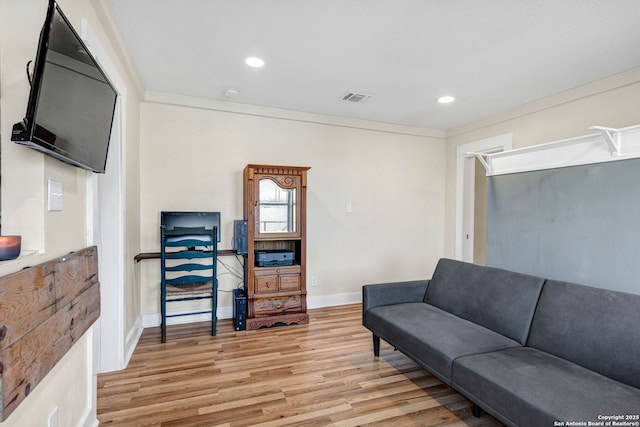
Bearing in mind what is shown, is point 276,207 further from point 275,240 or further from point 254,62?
point 254,62

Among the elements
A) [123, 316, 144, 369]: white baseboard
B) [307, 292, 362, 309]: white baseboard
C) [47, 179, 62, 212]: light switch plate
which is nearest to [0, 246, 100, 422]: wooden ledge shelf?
[47, 179, 62, 212]: light switch plate

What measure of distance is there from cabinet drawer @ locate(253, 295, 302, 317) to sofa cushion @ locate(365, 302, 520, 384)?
3.37ft

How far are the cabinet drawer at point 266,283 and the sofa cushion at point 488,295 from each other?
5.14ft

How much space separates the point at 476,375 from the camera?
1626mm

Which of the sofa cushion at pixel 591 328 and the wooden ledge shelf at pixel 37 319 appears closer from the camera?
the wooden ledge shelf at pixel 37 319

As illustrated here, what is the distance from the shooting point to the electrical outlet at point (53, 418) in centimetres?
129

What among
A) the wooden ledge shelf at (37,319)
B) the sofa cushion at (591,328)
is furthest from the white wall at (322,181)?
the sofa cushion at (591,328)

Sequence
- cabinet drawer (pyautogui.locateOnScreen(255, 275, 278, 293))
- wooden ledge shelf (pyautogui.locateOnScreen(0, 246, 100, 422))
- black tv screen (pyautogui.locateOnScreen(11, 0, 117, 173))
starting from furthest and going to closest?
cabinet drawer (pyautogui.locateOnScreen(255, 275, 278, 293)), black tv screen (pyautogui.locateOnScreen(11, 0, 117, 173)), wooden ledge shelf (pyautogui.locateOnScreen(0, 246, 100, 422))

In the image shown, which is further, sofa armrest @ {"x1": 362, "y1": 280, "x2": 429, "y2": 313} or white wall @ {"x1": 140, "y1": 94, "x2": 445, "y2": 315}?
white wall @ {"x1": 140, "y1": 94, "x2": 445, "y2": 315}

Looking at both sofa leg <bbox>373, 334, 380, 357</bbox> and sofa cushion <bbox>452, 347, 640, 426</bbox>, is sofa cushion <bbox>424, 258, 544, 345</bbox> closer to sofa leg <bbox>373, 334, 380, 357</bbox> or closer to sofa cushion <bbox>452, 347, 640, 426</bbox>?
sofa cushion <bbox>452, 347, 640, 426</bbox>

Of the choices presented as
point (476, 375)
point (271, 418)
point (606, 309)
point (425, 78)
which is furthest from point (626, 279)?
point (271, 418)

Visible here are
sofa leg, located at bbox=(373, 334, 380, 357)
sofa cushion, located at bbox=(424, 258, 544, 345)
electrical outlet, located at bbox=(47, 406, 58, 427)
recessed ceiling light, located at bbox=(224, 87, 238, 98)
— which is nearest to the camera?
electrical outlet, located at bbox=(47, 406, 58, 427)

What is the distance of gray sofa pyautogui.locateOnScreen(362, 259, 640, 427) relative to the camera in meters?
1.37

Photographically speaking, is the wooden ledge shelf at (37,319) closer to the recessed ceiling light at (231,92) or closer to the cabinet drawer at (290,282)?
the cabinet drawer at (290,282)
